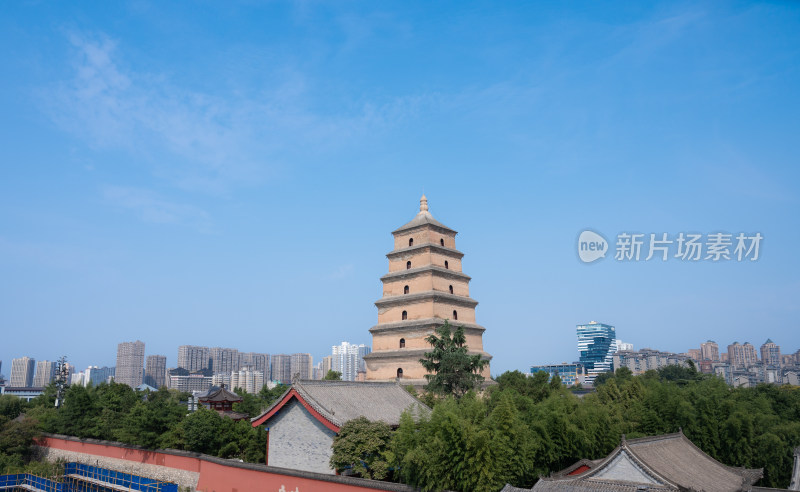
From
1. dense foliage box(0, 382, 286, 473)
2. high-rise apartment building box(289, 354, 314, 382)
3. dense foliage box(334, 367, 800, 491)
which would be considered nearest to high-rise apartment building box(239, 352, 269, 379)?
high-rise apartment building box(289, 354, 314, 382)

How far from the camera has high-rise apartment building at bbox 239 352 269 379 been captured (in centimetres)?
15625

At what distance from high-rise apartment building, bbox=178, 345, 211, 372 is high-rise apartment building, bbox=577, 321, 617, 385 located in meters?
106

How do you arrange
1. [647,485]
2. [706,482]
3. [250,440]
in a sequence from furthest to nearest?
[250,440] → [706,482] → [647,485]

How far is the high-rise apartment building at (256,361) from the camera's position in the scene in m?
156

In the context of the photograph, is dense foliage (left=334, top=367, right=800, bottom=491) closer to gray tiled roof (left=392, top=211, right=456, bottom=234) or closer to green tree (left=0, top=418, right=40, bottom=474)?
gray tiled roof (left=392, top=211, right=456, bottom=234)

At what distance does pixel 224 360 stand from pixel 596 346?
10558 cm

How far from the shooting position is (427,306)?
3278cm

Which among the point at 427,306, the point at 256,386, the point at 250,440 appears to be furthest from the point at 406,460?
the point at 256,386

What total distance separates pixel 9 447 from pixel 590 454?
32087 millimetres

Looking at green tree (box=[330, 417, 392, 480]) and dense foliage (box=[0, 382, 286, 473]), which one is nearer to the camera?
green tree (box=[330, 417, 392, 480])

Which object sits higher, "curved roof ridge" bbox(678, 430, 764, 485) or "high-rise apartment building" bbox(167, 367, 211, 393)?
"high-rise apartment building" bbox(167, 367, 211, 393)

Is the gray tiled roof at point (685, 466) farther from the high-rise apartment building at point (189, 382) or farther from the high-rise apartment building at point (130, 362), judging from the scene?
the high-rise apartment building at point (130, 362)

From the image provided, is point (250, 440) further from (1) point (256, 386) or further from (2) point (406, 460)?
(1) point (256, 386)

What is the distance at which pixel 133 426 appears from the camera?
27.0 metres
